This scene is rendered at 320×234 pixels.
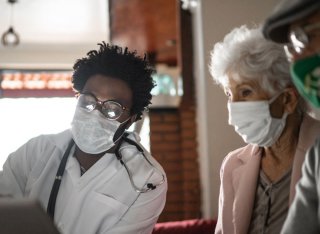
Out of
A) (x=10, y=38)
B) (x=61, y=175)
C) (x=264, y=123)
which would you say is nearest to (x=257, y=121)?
(x=264, y=123)

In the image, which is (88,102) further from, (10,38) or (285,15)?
(10,38)

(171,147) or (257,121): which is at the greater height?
(257,121)

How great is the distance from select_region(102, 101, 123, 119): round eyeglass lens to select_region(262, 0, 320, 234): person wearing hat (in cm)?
77

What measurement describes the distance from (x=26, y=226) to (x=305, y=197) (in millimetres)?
571

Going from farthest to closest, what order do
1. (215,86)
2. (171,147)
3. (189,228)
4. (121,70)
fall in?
(171,147)
(215,86)
(189,228)
(121,70)

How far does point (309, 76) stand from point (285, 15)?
15cm

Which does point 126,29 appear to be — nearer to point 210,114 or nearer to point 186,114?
point 186,114

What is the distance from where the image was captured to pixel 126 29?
3789mm

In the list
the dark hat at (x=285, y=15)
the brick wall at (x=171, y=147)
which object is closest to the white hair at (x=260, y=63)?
the dark hat at (x=285, y=15)

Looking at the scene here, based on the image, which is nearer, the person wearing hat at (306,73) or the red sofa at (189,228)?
the person wearing hat at (306,73)

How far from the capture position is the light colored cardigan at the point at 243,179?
124 cm

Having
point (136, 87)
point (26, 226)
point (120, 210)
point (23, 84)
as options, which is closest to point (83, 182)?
point (120, 210)

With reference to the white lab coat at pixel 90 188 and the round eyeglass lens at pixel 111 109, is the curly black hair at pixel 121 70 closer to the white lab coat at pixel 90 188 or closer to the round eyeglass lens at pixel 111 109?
the round eyeglass lens at pixel 111 109

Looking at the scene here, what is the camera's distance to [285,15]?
82 cm
